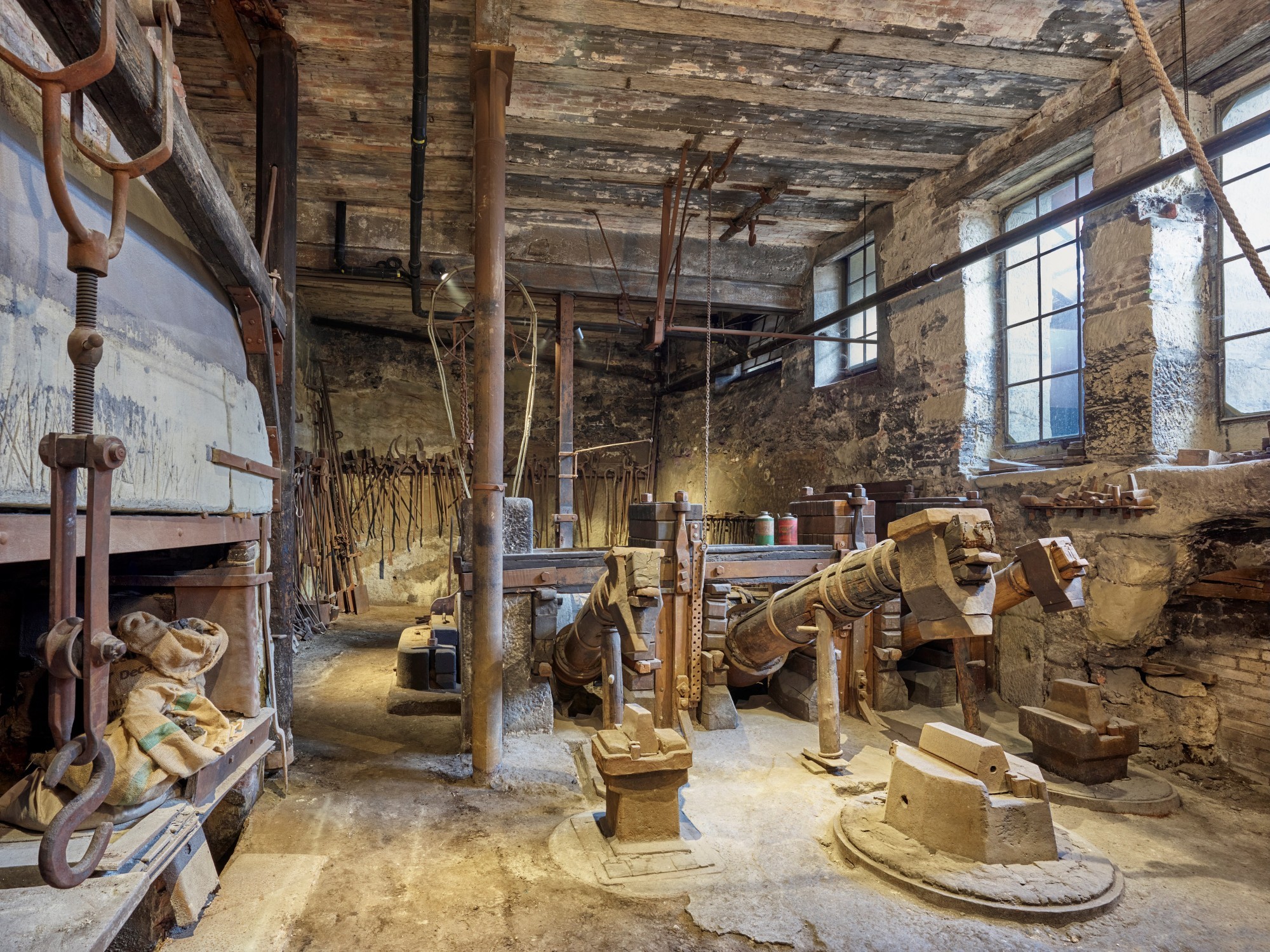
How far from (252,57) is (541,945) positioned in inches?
227

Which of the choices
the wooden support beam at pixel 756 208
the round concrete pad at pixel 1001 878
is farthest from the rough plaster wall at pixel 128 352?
the wooden support beam at pixel 756 208

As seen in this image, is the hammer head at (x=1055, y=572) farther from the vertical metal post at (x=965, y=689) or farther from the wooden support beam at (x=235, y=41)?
the wooden support beam at (x=235, y=41)

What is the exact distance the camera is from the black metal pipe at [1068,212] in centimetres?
395

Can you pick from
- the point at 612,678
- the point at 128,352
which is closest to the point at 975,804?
the point at 612,678

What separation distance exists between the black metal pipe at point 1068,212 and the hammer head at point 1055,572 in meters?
2.55

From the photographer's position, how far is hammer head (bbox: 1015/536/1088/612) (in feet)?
10.8

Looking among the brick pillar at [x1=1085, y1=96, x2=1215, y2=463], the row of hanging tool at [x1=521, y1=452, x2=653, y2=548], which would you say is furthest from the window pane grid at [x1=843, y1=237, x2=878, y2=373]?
the row of hanging tool at [x1=521, y1=452, x2=653, y2=548]

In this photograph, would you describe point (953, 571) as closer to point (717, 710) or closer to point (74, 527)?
point (717, 710)

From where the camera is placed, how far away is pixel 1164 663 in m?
4.70

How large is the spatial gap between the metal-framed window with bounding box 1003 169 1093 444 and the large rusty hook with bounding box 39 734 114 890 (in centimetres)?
605

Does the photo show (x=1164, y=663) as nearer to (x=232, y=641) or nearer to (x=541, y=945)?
(x=541, y=945)

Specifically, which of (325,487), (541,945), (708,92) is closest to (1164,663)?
(541,945)

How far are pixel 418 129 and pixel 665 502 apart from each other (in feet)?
10.8

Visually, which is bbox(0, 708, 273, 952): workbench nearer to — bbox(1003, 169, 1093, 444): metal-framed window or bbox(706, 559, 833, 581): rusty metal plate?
bbox(706, 559, 833, 581): rusty metal plate
